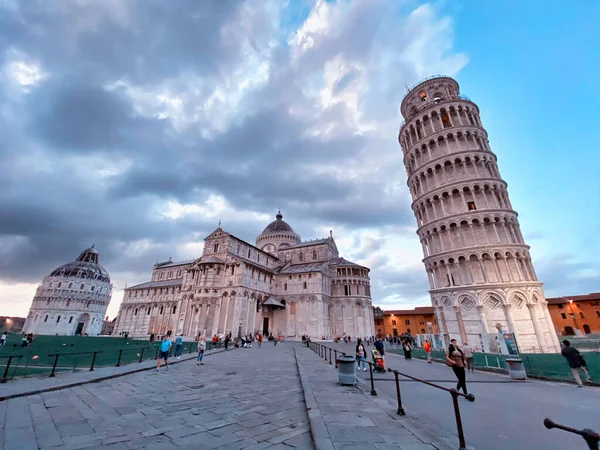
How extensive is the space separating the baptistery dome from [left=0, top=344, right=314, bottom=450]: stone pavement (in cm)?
4842

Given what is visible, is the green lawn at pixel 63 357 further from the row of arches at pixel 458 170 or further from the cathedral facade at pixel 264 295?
the row of arches at pixel 458 170

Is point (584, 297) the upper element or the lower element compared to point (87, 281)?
lower

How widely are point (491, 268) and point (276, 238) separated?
137 ft

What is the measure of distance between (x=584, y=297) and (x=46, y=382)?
7800 centimetres

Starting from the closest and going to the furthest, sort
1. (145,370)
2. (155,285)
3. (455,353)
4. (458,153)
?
(455,353), (145,370), (458,153), (155,285)

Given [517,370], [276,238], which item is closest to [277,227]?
[276,238]

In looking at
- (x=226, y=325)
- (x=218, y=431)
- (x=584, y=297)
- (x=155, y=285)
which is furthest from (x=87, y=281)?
(x=584, y=297)

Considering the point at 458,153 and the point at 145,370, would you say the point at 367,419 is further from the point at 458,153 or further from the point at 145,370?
the point at 458,153

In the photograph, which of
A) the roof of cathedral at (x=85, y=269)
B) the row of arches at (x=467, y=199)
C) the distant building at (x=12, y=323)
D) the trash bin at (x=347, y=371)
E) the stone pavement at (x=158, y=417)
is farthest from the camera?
the distant building at (x=12, y=323)

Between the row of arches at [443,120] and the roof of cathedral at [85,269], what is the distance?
100 metres

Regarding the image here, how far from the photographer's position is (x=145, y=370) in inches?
461

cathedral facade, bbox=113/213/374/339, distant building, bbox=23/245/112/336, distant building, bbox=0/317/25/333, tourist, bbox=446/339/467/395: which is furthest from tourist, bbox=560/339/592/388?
distant building, bbox=0/317/25/333

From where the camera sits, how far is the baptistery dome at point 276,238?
57.4m

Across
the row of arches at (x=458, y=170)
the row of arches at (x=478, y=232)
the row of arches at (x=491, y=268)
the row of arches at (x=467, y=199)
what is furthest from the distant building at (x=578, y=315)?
the row of arches at (x=458, y=170)
